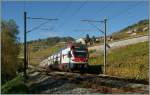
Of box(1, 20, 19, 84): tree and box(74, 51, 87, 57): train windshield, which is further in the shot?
box(74, 51, 87, 57): train windshield

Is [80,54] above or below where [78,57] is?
above

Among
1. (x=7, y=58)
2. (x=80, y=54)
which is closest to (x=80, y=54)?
(x=80, y=54)

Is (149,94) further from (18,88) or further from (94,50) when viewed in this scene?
(94,50)

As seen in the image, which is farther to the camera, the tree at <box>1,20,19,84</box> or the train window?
the train window

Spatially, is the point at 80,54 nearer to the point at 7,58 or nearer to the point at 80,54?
the point at 80,54

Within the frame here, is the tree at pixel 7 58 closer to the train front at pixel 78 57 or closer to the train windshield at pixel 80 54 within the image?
the train front at pixel 78 57

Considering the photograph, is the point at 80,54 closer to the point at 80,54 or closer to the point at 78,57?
the point at 80,54

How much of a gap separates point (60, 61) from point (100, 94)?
104 ft

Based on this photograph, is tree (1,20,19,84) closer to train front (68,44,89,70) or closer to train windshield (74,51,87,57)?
train front (68,44,89,70)

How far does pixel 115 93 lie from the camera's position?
63.3ft

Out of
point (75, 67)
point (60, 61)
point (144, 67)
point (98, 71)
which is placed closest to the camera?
point (144, 67)

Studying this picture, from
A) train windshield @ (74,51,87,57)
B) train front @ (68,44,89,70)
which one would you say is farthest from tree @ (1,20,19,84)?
train windshield @ (74,51,87,57)

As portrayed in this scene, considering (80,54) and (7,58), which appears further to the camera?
(80,54)

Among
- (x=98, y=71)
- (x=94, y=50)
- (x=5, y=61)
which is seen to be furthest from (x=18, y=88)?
(x=94, y=50)
